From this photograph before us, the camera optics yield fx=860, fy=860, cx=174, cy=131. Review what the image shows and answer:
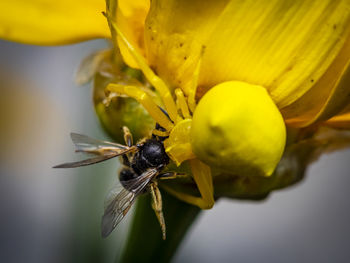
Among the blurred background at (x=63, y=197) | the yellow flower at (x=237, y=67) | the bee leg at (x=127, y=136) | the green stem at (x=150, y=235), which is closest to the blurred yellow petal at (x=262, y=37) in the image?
the yellow flower at (x=237, y=67)

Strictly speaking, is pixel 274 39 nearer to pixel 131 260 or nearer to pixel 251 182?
pixel 251 182

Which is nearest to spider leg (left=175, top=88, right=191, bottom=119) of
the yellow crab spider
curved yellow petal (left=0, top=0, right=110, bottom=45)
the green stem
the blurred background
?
the yellow crab spider

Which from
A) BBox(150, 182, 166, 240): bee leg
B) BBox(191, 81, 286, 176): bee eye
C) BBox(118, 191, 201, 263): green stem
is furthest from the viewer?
BBox(118, 191, 201, 263): green stem

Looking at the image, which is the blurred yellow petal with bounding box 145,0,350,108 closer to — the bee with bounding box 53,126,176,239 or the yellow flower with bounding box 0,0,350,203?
the yellow flower with bounding box 0,0,350,203

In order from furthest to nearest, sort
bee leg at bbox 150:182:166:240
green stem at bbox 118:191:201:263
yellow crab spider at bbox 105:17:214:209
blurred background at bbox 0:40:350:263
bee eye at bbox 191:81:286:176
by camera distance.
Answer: blurred background at bbox 0:40:350:263 < green stem at bbox 118:191:201:263 < bee leg at bbox 150:182:166:240 < yellow crab spider at bbox 105:17:214:209 < bee eye at bbox 191:81:286:176

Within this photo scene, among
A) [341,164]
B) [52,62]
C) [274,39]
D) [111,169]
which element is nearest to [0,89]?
[52,62]

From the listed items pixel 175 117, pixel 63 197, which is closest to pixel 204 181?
pixel 175 117
